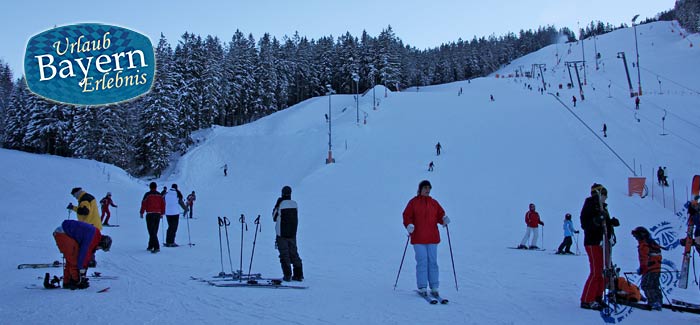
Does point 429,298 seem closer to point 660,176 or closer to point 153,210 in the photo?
point 153,210

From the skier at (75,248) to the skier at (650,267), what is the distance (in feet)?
23.9

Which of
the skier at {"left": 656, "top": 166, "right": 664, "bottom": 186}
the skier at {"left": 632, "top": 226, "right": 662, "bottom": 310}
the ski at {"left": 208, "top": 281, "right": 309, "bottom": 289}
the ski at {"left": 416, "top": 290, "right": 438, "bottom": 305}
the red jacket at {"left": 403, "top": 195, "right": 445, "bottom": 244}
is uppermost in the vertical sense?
the skier at {"left": 656, "top": 166, "right": 664, "bottom": 186}

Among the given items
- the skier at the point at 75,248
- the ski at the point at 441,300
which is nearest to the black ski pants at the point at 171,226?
the skier at the point at 75,248

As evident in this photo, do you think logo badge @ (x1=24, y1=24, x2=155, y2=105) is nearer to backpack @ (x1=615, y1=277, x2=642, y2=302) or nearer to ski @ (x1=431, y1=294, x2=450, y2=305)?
ski @ (x1=431, y1=294, x2=450, y2=305)

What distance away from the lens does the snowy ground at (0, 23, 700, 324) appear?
20.3 ft

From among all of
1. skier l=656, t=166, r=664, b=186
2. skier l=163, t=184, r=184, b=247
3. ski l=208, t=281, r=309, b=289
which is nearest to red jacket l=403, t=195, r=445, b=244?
ski l=208, t=281, r=309, b=289

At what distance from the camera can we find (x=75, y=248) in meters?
6.91

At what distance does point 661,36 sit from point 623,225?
112469 mm

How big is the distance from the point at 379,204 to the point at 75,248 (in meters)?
18.1

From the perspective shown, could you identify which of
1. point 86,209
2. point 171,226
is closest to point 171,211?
point 171,226

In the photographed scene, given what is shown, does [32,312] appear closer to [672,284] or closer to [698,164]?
[672,284]

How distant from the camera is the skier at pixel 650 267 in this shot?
624 cm

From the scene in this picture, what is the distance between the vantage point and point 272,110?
232 ft

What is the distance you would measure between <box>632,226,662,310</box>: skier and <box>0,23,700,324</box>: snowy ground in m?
0.28
